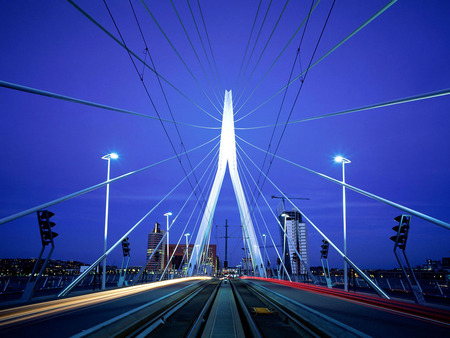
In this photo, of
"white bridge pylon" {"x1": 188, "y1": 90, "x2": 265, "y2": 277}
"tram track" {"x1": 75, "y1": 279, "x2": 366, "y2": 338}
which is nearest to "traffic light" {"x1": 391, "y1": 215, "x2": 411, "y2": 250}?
"tram track" {"x1": 75, "y1": 279, "x2": 366, "y2": 338}

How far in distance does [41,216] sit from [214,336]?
8.62 metres

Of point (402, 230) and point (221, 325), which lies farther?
point (402, 230)

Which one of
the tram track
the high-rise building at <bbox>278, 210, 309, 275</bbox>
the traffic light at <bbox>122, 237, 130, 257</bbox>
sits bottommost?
the tram track

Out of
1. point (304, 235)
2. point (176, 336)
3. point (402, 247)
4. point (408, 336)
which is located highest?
point (304, 235)

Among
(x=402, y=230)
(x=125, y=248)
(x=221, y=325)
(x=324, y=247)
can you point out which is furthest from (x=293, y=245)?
(x=221, y=325)

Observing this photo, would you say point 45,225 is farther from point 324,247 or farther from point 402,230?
point 324,247

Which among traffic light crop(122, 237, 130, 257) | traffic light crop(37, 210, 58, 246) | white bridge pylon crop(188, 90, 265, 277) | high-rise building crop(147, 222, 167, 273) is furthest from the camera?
white bridge pylon crop(188, 90, 265, 277)

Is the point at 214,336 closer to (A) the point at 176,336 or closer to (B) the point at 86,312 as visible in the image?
(A) the point at 176,336

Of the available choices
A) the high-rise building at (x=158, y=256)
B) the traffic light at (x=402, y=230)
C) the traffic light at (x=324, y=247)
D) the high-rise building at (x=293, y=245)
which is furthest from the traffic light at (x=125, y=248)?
the traffic light at (x=402, y=230)

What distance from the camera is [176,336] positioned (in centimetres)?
576

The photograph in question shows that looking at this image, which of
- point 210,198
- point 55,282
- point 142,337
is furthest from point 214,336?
point 210,198

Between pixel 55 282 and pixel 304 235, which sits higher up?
pixel 304 235

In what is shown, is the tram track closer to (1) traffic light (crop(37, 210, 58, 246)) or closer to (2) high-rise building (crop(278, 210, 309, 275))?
(1) traffic light (crop(37, 210, 58, 246))

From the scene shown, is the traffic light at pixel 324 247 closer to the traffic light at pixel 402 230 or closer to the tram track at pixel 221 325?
the traffic light at pixel 402 230
